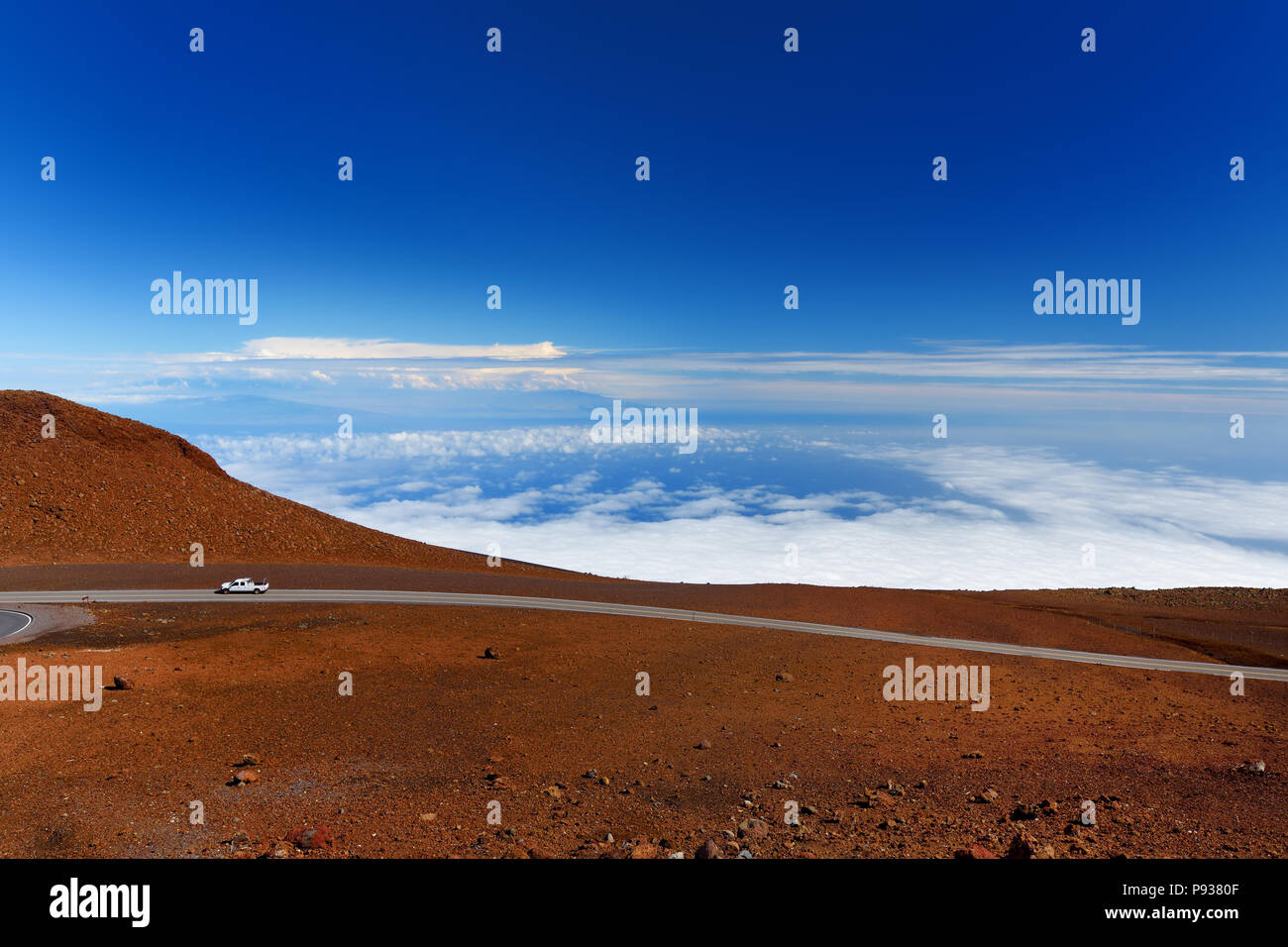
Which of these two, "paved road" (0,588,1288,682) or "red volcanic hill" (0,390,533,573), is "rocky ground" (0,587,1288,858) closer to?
"paved road" (0,588,1288,682)

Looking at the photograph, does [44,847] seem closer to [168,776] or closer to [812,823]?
[168,776]

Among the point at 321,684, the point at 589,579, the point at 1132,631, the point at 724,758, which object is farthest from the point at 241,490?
the point at 1132,631

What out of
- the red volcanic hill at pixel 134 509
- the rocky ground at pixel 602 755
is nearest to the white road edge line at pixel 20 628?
the rocky ground at pixel 602 755

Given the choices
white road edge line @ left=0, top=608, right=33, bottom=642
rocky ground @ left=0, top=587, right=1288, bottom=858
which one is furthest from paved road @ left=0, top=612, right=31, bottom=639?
rocky ground @ left=0, top=587, right=1288, bottom=858

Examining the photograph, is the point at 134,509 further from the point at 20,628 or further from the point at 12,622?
the point at 20,628

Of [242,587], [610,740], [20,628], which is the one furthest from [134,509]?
[610,740]

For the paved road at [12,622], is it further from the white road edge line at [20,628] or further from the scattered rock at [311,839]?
the scattered rock at [311,839]
